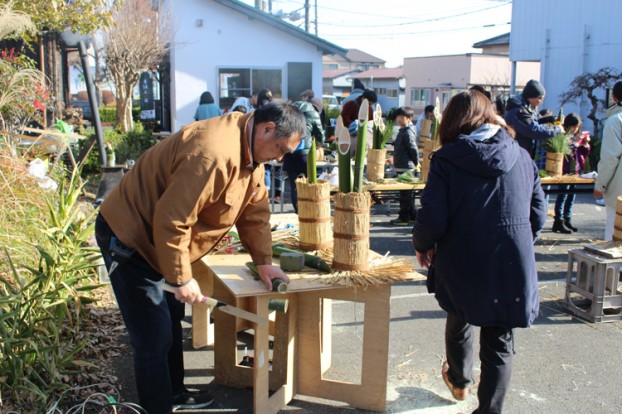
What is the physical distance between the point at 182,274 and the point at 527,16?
69.0 ft

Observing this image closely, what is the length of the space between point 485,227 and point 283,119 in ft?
3.48

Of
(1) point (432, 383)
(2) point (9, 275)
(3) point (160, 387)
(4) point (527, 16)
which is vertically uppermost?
(4) point (527, 16)

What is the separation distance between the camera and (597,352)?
15.0 feet

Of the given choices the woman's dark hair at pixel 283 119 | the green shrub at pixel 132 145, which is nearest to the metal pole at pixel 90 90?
the green shrub at pixel 132 145

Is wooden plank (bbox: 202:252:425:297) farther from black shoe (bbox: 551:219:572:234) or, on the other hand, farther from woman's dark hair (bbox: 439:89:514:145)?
black shoe (bbox: 551:219:572:234)

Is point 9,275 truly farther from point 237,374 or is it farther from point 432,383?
point 432,383

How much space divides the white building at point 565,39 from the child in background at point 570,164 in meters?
9.32

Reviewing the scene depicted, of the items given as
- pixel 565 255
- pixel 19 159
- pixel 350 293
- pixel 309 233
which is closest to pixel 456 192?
pixel 350 293

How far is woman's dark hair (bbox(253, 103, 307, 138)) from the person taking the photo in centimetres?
292

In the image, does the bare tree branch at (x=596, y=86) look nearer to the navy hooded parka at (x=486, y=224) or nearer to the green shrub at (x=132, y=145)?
the green shrub at (x=132, y=145)

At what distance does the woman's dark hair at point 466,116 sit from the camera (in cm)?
314

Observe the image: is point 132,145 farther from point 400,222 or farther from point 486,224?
point 486,224

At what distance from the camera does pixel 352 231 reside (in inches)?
138

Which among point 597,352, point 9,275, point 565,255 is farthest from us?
point 565,255
